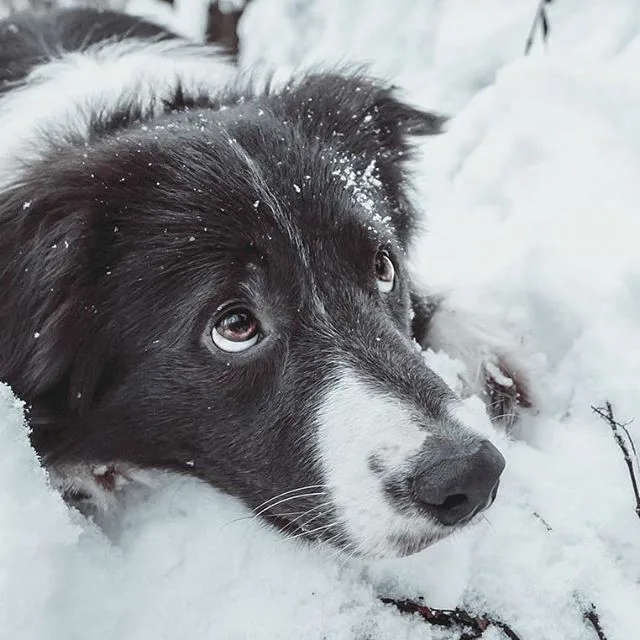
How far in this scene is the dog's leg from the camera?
3.06 m

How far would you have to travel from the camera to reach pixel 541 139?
13.5 ft

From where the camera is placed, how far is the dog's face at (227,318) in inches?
92.2

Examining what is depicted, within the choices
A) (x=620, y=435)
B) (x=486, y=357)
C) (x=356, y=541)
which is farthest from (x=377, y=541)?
(x=486, y=357)

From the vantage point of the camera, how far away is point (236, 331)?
242cm

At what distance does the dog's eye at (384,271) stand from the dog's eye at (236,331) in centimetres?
46

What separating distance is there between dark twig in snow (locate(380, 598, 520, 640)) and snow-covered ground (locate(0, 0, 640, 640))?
0.03 meters

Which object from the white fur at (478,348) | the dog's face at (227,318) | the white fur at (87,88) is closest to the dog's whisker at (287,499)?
the dog's face at (227,318)

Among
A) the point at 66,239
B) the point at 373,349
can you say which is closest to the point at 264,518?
the point at 373,349

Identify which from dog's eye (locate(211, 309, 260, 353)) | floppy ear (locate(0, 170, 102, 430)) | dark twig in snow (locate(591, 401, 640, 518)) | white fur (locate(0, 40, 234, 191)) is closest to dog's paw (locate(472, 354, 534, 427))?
dark twig in snow (locate(591, 401, 640, 518))

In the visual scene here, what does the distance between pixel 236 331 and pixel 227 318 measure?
0.04 metres

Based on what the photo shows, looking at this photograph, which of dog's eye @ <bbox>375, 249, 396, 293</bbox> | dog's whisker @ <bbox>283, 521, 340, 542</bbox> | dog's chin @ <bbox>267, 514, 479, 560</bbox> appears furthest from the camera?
dog's eye @ <bbox>375, 249, 396, 293</bbox>

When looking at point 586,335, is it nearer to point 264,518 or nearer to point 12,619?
point 264,518

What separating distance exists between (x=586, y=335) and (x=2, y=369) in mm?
1895

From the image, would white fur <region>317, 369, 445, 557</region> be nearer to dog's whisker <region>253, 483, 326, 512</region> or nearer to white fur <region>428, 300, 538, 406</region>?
dog's whisker <region>253, 483, 326, 512</region>
